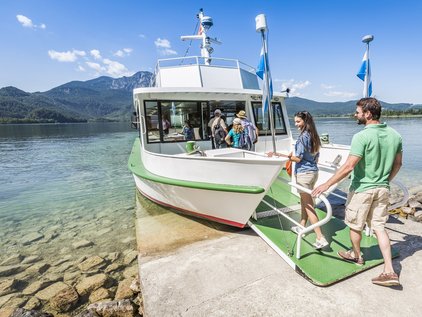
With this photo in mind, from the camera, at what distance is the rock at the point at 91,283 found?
4.22 metres

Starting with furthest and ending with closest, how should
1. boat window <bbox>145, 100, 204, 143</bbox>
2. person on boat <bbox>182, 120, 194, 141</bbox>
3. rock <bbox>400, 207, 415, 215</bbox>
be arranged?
person on boat <bbox>182, 120, 194, 141</bbox>, boat window <bbox>145, 100, 204, 143</bbox>, rock <bbox>400, 207, 415, 215</bbox>

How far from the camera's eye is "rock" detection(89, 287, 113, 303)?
4.00 meters

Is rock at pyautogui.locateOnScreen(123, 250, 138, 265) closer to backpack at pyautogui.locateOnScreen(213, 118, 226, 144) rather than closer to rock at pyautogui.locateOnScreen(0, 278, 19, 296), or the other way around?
rock at pyautogui.locateOnScreen(0, 278, 19, 296)

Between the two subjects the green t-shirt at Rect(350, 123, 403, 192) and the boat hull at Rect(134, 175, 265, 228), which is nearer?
the green t-shirt at Rect(350, 123, 403, 192)

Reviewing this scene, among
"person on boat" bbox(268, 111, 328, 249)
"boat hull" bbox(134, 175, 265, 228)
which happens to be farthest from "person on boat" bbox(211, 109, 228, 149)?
"person on boat" bbox(268, 111, 328, 249)

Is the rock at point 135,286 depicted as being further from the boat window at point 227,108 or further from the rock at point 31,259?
the boat window at point 227,108

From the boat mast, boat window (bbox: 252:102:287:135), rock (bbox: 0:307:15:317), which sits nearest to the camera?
rock (bbox: 0:307:15:317)

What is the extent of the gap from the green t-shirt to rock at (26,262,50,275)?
6063mm

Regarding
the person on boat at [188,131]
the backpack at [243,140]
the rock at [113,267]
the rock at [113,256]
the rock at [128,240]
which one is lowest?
the rock at [128,240]

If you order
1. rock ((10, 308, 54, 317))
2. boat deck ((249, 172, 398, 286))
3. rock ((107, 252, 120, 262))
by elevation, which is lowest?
rock ((107, 252, 120, 262))

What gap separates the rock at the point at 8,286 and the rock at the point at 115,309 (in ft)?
7.28

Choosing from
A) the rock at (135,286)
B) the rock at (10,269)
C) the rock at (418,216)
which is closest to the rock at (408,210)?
the rock at (418,216)

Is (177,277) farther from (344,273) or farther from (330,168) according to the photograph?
(330,168)

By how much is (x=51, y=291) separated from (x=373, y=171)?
534 centimetres
